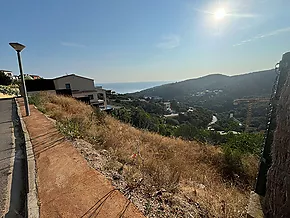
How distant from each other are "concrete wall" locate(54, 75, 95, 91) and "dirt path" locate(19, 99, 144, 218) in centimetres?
2658

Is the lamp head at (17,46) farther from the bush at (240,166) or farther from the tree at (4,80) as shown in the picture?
the tree at (4,80)

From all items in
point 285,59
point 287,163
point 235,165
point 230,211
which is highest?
point 285,59

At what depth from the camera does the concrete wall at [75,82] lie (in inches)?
1098

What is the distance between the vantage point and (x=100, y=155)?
3.48 m

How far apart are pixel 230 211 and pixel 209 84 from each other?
64413 mm

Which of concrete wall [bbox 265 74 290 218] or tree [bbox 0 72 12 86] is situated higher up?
tree [bbox 0 72 12 86]

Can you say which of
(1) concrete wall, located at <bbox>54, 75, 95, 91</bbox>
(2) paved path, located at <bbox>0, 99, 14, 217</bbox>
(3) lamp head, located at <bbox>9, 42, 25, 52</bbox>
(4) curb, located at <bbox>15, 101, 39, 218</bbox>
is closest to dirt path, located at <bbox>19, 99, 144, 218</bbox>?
(4) curb, located at <bbox>15, 101, 39, 218</bbox>

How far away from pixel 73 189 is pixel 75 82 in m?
28.6

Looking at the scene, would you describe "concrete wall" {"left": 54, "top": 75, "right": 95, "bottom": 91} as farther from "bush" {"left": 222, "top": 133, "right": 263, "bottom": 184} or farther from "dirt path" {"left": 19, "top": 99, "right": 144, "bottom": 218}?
"dirt path" {"left": 19, "top": 99, "right": 144, "bottom": 218}

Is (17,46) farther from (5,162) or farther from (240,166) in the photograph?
(240,166)

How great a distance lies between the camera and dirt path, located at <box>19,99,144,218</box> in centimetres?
195

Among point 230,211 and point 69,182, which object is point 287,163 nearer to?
point 230,211

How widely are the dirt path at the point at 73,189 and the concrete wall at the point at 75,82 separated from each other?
26.6 m

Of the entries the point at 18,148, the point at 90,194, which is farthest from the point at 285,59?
the point at 18,148
